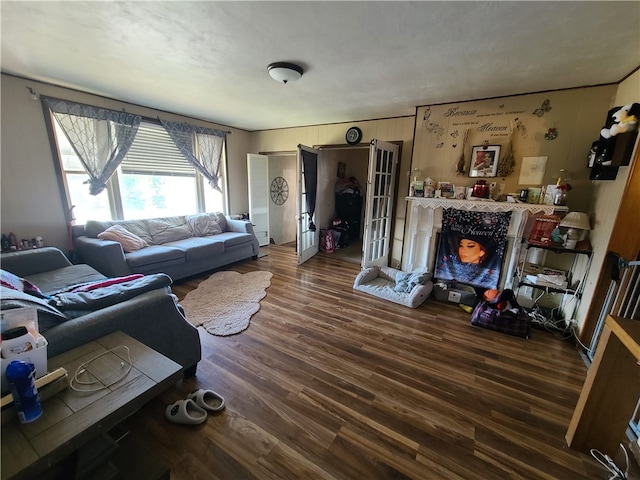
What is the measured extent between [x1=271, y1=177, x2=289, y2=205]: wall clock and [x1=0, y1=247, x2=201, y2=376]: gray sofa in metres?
3.75

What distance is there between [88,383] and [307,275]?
2.90m

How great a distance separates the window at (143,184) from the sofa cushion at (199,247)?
813 millimetres

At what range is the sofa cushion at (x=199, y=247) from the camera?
3398 millimetres

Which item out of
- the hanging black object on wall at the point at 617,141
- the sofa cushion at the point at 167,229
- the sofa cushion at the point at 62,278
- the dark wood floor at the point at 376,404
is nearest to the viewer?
the dark wood floor at the point at 376,404

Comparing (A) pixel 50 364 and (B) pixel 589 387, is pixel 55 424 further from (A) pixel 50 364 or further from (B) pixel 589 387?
(B) pixel 589 387

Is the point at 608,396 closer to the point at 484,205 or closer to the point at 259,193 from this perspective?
the point at 484,205

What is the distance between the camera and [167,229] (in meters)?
3.75

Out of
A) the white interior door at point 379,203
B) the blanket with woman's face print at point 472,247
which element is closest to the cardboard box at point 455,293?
the blanket with woman's face print at point 472,247

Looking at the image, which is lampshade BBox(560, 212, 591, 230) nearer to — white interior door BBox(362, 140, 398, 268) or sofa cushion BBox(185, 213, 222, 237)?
white interior door BBox(362, 140, 398, 268)

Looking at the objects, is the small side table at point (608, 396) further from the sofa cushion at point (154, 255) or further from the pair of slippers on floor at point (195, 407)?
the sofa cushion at point (154, 255)

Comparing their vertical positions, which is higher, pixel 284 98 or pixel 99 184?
pixel 284 98

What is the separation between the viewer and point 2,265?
2.30 m

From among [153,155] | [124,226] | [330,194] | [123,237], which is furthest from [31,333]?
[330,194]

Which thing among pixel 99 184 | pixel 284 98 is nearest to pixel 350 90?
pixel 284 98
